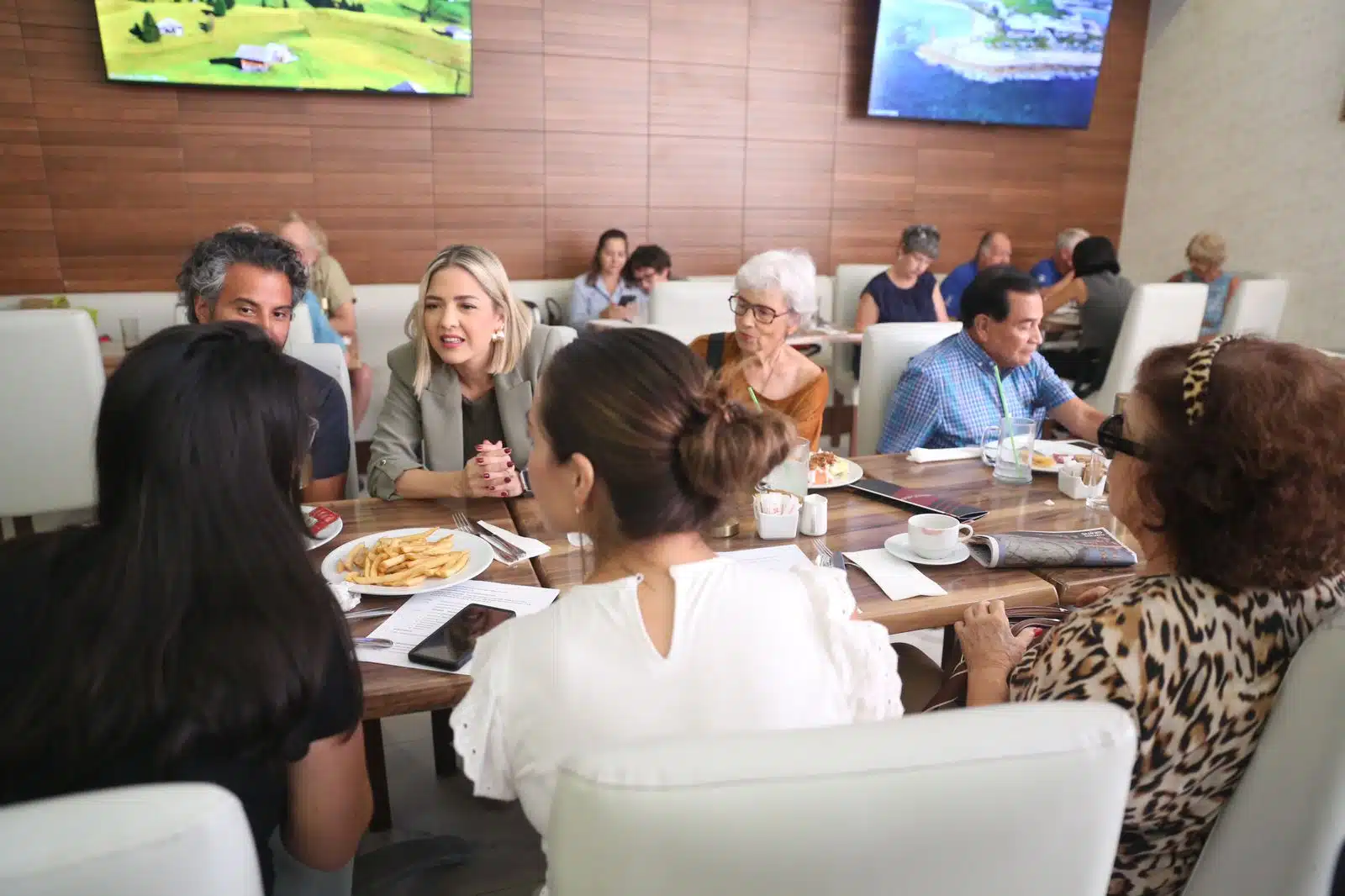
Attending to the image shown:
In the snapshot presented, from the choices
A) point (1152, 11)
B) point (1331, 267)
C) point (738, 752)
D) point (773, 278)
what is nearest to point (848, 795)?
point (738, 752)

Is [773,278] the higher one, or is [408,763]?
[773,278]

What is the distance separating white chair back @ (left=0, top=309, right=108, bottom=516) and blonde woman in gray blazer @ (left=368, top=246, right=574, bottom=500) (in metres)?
1.03

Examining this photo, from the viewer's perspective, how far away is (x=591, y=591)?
0.92 metres

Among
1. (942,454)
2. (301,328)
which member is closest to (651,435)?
(942,454)

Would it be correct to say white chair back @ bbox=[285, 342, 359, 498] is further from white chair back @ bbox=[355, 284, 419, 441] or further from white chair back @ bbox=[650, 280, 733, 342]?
white chair back @ bbox=[355, 284, 419, 441]

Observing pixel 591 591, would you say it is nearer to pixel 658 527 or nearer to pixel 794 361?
pixel 658 527

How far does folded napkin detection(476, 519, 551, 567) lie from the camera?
Result: 5.04 feet

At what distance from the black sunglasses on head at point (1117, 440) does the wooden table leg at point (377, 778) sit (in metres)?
1.40

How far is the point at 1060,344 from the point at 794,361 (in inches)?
120

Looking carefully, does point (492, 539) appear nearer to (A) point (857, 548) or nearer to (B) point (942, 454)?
(A) point (857, 548)

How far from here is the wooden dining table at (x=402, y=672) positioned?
3.74ft

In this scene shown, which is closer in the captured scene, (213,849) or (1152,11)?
(213,849)

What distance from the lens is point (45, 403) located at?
250 centimetres

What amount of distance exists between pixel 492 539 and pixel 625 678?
803 millimetres
